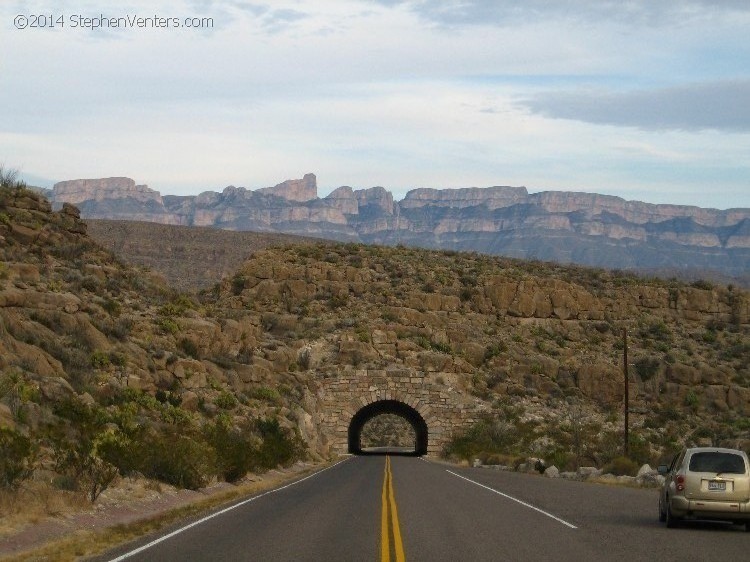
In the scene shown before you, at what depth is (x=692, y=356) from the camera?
229 feet

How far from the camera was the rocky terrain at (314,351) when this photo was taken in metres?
27.1

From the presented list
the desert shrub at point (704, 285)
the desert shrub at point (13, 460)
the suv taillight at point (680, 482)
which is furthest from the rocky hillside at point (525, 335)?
the desert shrub at point (13, 460)

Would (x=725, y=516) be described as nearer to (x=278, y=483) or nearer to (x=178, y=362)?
(x=278, y=483)

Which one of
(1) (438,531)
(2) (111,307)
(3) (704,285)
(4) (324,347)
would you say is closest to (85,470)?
(1) (438,531)

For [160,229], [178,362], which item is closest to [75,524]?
[178,362]

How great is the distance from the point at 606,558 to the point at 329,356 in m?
48.7

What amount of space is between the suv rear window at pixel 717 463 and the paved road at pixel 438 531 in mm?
1119

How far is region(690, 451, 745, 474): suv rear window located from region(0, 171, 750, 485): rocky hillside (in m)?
11.6

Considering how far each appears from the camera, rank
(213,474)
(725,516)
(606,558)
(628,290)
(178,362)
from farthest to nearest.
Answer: (628,290)
(178,362)
(213,474)
(725,516)
(606,558)

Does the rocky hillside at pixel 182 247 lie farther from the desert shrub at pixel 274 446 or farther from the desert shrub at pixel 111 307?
the desert shrub at pixel 274 446

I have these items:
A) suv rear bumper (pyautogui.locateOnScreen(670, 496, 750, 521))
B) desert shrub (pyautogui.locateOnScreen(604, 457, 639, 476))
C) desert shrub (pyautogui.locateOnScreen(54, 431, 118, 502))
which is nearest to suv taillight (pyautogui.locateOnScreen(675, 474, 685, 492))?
suv rear bumper (pyautogui.locateOnScreen(670, 496, 750, 521))

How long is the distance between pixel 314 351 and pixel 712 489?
4518cm

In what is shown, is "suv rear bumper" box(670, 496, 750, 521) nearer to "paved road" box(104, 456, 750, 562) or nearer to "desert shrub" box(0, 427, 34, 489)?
"paved road" box(104, 456, 750, 562)

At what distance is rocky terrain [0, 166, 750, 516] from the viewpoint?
2706cm
